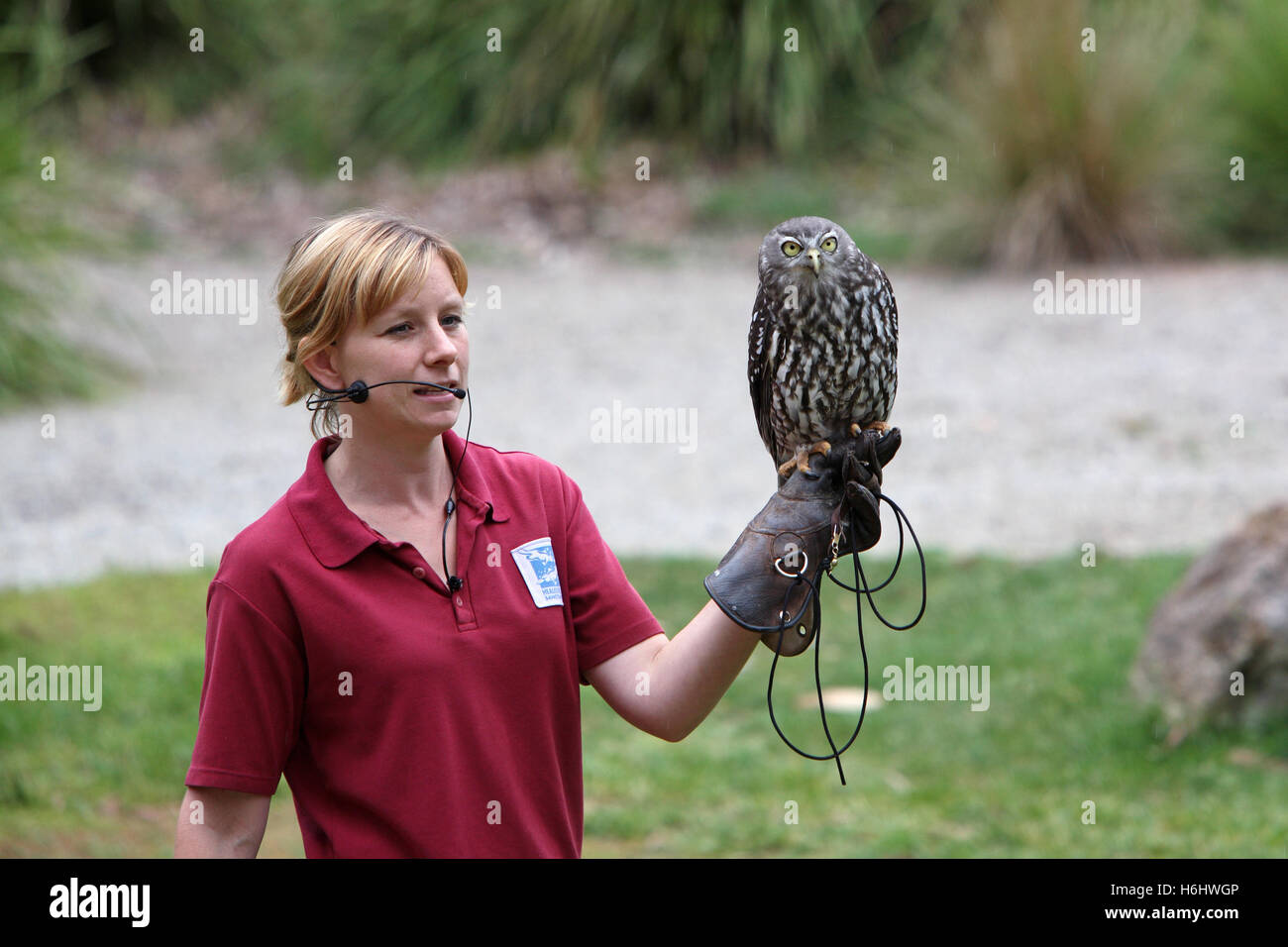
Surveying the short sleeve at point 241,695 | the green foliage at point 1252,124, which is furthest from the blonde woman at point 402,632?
the green foliage at point 1252,124

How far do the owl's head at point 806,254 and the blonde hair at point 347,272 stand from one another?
623 millimetres

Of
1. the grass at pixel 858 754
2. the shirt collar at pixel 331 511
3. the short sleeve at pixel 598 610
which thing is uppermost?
the shirt collar at pixel 331 511

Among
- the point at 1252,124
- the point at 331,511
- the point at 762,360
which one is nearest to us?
the point at 331,511

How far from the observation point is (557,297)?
10867 mm

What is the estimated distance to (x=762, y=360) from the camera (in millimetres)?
2738

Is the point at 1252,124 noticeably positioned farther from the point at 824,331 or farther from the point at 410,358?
the point at 410,358

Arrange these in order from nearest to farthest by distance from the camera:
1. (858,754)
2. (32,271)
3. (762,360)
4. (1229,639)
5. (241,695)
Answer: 1. (241,695)
2. (762,360)
3. (1229,639)
4. (858,754)
5. (32,271)

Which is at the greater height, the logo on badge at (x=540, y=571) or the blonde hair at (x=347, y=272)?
the blonde hair at (x=347, y=272)

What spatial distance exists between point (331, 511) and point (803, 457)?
904mm

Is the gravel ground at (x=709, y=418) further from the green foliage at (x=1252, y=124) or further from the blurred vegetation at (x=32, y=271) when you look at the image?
the green foliage at (x=1252, y=124)

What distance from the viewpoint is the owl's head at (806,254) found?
8.27 ft

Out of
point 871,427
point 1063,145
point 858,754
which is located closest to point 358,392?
point 871,427

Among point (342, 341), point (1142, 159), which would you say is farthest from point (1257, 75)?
point (342, 341)

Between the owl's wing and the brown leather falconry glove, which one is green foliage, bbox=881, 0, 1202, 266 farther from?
the brown leather falconry glove
